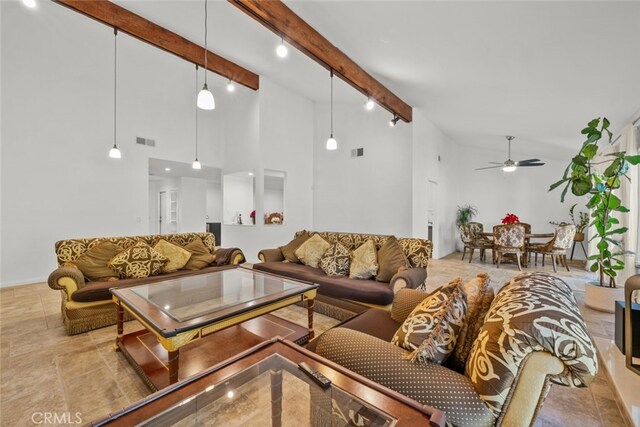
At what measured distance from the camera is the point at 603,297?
321cm

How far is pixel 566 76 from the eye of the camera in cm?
302

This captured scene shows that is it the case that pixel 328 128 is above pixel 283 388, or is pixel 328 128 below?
above

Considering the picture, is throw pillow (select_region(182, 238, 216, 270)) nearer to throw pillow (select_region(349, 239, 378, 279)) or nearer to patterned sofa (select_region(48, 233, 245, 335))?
patterned sofa (select_region(48, 233, 245, 335))

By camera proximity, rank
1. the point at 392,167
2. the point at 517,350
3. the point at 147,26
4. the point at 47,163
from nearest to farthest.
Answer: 1. the point at 517,350
2. the point at 147,26
3. the point at 47,163
4. the point at 392,167

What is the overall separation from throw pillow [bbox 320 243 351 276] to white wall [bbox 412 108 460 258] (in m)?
2.69

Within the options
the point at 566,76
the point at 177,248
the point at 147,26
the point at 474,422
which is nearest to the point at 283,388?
the point at 474,422

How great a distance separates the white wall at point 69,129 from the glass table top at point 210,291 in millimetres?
3702

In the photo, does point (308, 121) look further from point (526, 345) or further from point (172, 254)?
point (526, 345)

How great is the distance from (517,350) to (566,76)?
12.0ft

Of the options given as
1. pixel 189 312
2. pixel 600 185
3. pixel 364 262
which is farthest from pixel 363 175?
pixel 189 312

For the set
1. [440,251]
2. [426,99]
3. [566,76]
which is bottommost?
[440,251]

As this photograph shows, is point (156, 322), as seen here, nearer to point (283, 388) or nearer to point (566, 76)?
point (283, 388)

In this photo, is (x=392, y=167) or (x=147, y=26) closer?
(x=147, y=26)

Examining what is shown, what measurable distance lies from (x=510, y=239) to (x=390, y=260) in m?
4.12
